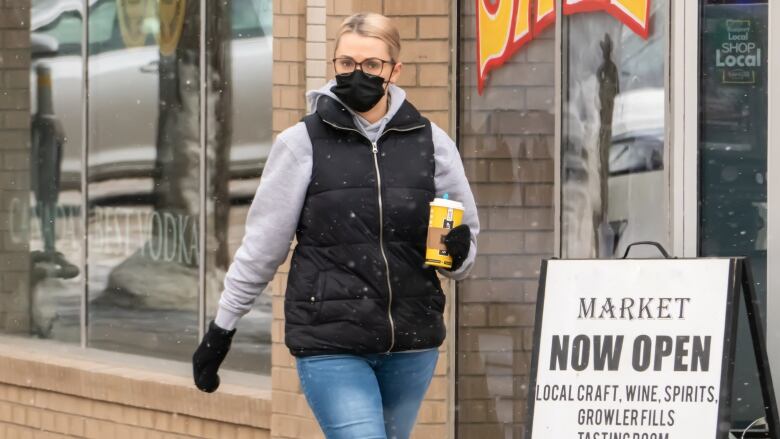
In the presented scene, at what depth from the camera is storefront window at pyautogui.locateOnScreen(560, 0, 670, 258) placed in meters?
7.03

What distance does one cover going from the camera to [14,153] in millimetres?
10430

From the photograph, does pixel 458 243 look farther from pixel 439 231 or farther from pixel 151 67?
pixel 151 67

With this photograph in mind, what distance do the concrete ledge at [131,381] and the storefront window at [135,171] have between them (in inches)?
3.1

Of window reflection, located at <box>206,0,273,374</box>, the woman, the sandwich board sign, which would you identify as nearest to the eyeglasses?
the woman

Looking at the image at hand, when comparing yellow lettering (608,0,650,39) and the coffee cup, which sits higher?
yellow lettering (608,0,650,39)

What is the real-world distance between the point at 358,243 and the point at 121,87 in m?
4.74

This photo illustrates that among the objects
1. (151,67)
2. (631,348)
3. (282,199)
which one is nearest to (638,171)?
(631,348)

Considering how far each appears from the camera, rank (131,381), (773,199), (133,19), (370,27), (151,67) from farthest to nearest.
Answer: (133,19) → (151,67) → (131,381) → (773,199) → (370,27)

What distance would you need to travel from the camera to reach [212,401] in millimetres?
8711

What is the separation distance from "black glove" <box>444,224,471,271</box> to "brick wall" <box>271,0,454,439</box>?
259cm

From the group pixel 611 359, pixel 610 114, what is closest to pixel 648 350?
pixel 611 359

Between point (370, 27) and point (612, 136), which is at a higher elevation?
point (370, 27)

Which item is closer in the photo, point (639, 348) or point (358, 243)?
point (358, 243)

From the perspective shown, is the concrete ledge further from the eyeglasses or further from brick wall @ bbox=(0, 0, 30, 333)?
the eyeglasses
